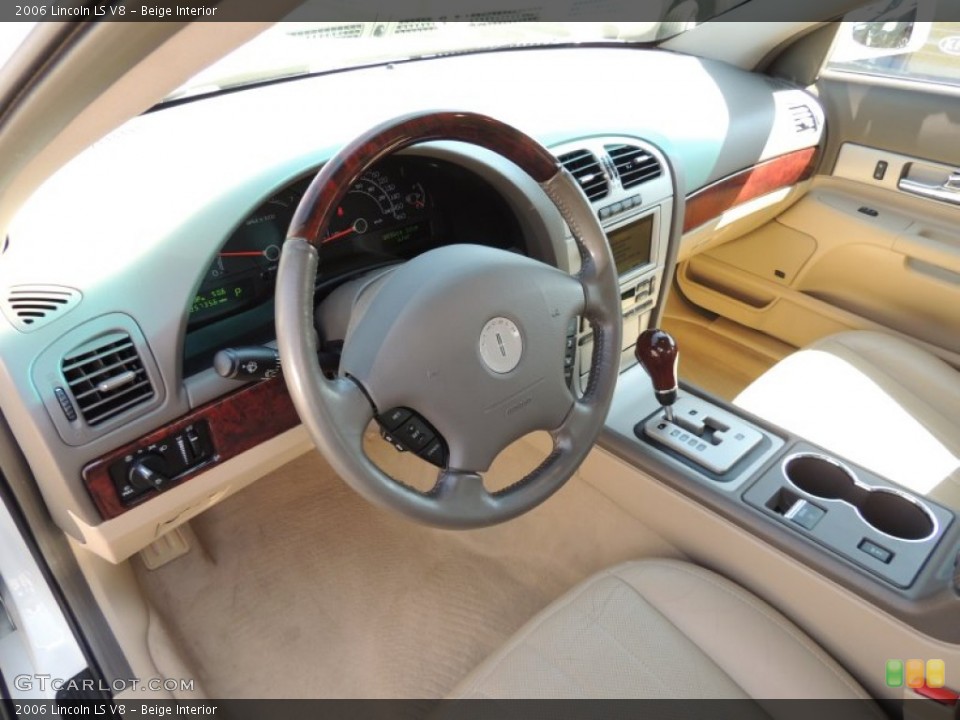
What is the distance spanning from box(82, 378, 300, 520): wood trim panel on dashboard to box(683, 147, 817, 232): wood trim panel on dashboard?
1.05m

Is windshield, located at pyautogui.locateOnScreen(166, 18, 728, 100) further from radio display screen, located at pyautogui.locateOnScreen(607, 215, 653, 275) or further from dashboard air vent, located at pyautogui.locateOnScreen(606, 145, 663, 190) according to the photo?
radio display screen, located at pyautogui.locateOnScreen(607, 215, 653, 275)

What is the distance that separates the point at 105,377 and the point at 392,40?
982 mm

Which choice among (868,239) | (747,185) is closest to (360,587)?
(747,185)

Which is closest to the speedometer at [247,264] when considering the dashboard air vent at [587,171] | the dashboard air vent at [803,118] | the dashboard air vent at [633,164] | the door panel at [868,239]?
the dashboard air vent at [587,171]

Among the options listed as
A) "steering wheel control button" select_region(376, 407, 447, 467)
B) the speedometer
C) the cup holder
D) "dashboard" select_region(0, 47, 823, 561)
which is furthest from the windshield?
the cup holder

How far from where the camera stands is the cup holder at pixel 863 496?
119 cm

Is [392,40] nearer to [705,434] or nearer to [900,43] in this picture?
[705,434]

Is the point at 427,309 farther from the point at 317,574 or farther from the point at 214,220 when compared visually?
the point at 317,574

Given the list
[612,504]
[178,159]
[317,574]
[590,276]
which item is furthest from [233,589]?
[590,276]

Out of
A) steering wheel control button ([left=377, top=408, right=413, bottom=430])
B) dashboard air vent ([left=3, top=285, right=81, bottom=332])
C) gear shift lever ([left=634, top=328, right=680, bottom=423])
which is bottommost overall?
gear shift lever ([left=634, top=328, right=680, bottom=423])

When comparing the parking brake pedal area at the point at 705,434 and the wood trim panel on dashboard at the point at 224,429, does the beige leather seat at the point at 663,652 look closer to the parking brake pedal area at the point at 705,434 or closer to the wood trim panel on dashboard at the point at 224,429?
the parking brake pedal area at the point at 705,434

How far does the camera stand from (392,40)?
1.57 metres

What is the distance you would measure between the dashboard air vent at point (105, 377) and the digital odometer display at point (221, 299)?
0.15 m

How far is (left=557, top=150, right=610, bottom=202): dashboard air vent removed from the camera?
54.7 inches
